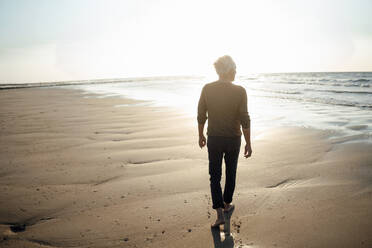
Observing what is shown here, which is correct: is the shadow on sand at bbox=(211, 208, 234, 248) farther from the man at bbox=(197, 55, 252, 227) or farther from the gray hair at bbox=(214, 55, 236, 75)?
the gray hair at bbox=(214, 55, 236, 75)

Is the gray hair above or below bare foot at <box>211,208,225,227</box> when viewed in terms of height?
above

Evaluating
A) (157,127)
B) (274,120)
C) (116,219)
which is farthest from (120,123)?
(116,219)

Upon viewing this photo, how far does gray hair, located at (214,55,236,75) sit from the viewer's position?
10.0ft

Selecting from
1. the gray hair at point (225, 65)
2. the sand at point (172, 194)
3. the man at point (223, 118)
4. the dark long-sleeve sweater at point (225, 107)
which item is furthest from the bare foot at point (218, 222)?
the gray hair at point (225, 65)

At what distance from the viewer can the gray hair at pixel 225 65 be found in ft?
10.0

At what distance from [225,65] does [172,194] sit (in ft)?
7.21

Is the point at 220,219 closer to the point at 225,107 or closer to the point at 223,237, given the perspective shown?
the point at 223,237

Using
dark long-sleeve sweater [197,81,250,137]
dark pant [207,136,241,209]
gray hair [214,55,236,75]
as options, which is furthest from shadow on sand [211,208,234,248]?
gray hair [214,55,236,75]

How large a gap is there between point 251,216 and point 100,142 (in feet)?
16.1

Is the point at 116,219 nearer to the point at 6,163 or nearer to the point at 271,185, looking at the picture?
the point at 271,185

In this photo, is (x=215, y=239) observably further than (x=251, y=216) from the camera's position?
No

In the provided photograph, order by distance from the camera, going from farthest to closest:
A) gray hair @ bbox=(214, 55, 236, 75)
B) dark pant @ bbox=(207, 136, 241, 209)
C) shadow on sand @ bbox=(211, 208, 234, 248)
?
dark pant @ bbox=(207, 136, 241, 209), gray hair @ bbox=(214, 55, 236, 75), shadow on sand @ bbox=(211, 208, 234, 248)

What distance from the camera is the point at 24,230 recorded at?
10.5 ft

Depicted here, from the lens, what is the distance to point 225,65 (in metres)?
3.07
